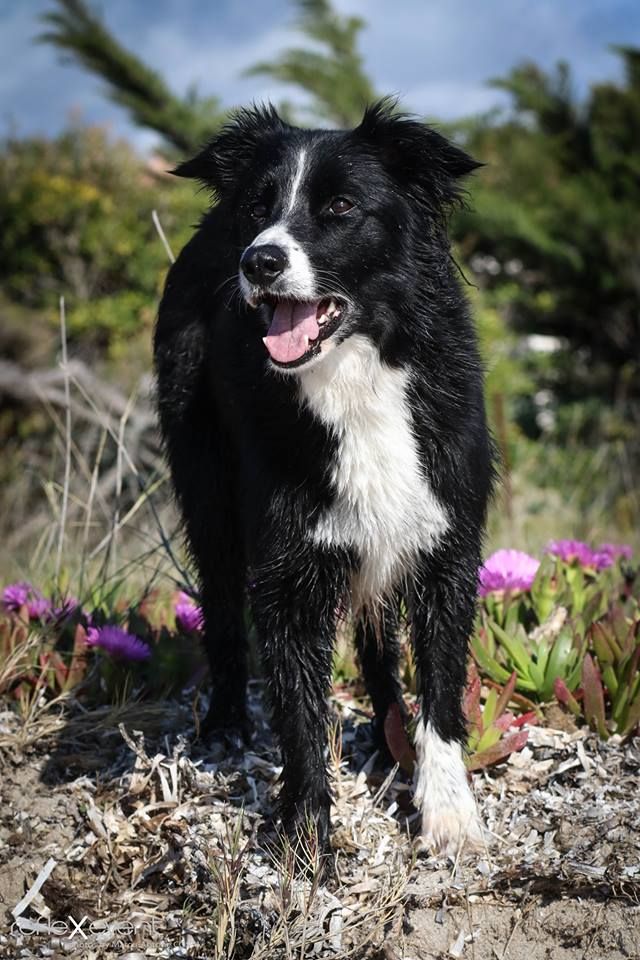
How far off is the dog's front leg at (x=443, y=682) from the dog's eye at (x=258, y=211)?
1.14 meters

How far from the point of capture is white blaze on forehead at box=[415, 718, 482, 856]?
117 inches

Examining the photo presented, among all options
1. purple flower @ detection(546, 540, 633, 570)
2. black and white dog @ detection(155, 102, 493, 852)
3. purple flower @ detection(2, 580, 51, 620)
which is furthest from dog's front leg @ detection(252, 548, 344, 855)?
purple flower @ detection(546, 540, 633, 570)

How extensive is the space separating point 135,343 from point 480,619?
6.78 m

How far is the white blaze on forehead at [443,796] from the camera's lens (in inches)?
117

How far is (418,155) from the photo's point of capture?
304 cm

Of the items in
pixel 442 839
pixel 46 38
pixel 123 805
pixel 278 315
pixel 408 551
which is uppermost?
pixel 46 38

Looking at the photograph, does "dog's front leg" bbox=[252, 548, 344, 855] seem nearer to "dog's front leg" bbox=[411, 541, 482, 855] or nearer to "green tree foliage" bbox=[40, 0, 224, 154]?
"dog's front leg" bbox=[411, 541, 482, 855]

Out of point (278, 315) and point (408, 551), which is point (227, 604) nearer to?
point (408, 551)

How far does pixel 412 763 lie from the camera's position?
3238mm

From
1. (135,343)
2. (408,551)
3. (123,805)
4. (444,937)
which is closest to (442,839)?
(444,937)

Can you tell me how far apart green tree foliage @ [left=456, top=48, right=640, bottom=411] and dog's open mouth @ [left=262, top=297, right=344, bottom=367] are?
766cm

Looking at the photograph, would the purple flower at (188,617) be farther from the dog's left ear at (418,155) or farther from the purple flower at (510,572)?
the dog's left ear at (418,155)

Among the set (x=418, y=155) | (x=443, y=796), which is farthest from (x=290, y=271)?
(x=443, y=796)

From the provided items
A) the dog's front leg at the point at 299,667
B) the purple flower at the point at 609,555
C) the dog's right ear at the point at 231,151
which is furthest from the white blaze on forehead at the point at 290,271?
the purple flower at the point at 609,555
